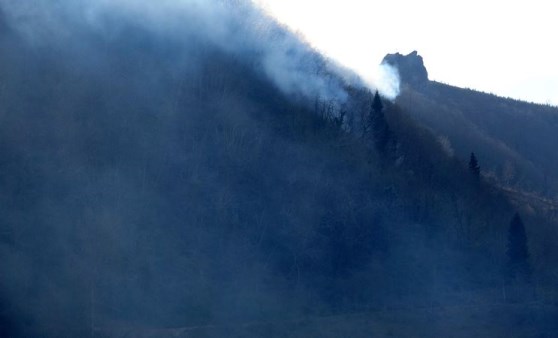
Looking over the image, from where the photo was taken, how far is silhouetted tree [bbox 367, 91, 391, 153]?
5647cm

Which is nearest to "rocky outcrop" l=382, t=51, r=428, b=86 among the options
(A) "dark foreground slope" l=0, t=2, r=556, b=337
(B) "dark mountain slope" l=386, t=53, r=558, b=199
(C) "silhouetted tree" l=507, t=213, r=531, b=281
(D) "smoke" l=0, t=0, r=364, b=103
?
(B) "dark mountain slope" l=386, t=53, r=558, b=199

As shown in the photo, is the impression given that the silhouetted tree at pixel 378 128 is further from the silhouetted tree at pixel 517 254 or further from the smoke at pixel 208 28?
the silhouetted tree at pixel 517 254

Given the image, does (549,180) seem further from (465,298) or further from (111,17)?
(111,17)

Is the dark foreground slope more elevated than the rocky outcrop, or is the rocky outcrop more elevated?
the rocky outcrop

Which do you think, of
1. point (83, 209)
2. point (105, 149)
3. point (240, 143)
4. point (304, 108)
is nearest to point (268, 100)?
point (304, 108)

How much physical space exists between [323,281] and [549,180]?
147 ft

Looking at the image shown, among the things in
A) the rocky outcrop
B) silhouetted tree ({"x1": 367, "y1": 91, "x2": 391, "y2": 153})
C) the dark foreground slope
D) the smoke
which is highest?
the rocky outcrop

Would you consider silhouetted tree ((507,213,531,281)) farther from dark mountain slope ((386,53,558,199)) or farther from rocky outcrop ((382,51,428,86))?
rocky outcrop ((382,51,428,86))

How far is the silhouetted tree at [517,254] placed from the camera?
48.6m

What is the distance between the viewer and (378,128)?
5712 cm

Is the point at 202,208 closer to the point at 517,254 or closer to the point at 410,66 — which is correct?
the point at 517,254

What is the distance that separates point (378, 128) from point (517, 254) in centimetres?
1302

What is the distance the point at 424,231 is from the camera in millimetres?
50969

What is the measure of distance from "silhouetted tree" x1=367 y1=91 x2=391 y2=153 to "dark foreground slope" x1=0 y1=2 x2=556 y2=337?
3.17ft
